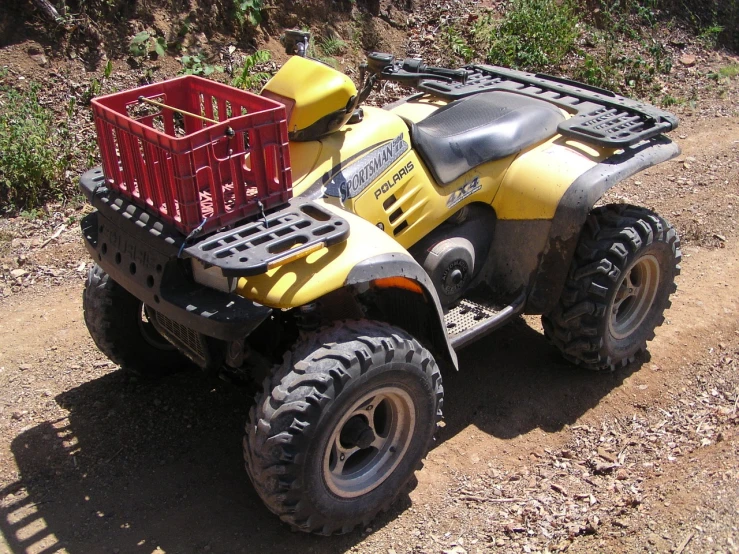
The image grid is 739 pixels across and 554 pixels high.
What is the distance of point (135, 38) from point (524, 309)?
16.7 ft

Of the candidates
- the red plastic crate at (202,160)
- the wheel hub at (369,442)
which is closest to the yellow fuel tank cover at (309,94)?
the red plastic crate at (202,160)

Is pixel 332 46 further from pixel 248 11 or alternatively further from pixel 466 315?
pixel 466 315

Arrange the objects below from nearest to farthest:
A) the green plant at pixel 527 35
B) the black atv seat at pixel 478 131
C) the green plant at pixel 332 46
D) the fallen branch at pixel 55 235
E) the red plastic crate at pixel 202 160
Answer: the red plastic crate at pixel 202 160 → the black atv seat at pixel 478 131 → the fallen branch at pixel 55 235 → the green plant at pixel 332 46 → the green plant at pixel 527 35

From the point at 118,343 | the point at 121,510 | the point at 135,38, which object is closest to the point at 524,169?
the point at 118,343

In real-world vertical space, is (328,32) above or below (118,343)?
above

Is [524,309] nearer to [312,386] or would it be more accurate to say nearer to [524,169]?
[524,169]

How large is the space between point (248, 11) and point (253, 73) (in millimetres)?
792

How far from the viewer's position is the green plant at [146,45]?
758 centimetres

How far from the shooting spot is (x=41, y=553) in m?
3.47

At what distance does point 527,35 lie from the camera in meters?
9.27

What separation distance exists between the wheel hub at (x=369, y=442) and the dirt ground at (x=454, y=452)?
28 centimetres

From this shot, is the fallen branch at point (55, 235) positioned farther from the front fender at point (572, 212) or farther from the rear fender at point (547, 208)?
the front fender at point (572, 212)

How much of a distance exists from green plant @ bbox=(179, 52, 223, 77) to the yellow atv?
3.23 m

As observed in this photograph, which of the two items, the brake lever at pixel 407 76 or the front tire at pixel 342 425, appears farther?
the brake lever at pixel 407 76
